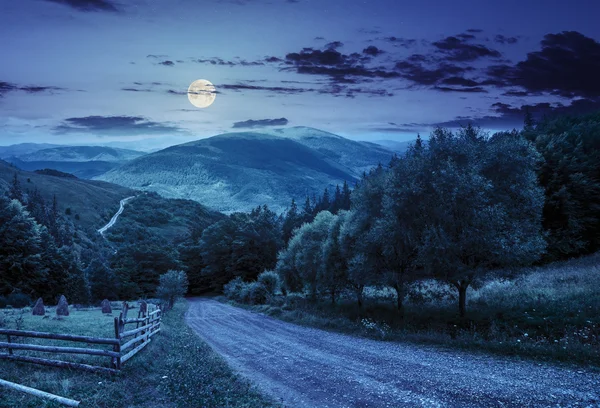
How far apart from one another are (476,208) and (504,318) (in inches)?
284

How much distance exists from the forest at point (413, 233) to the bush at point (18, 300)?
210 mm

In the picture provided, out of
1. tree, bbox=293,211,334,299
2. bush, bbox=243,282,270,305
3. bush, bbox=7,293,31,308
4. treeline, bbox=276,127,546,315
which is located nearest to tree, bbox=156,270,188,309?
bush, bbox=243,282,270,305

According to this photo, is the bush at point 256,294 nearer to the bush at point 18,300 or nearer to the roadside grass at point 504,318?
the roadside grass at point 504,318

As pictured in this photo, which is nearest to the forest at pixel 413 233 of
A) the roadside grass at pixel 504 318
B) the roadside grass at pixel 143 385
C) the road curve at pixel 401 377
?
the roadside grass at pixel 504 318

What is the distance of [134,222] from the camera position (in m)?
176

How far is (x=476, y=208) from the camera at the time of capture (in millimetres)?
27094

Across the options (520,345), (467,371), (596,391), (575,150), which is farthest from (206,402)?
(575,150)

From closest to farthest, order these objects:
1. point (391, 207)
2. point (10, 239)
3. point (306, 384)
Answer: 1. point (306, 384)
2. point (391, 207)
3. point (10, 239)

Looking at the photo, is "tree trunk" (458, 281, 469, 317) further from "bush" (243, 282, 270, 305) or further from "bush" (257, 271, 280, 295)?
"bush" (257, 271, 280, 295)

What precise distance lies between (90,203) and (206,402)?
652 ft

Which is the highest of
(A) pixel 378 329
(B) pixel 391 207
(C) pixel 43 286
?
(B) pixel 391 207

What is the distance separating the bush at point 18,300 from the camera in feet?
165

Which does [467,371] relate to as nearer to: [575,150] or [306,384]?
[306,384]

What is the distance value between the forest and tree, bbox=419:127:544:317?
8 cm
